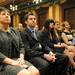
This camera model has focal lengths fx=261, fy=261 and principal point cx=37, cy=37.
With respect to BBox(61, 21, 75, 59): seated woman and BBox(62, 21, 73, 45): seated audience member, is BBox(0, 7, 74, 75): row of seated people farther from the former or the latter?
BBox(62, 21, 73, 45): seated audience member

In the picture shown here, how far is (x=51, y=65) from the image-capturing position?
14.4 feet

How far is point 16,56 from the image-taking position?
11.8 ft

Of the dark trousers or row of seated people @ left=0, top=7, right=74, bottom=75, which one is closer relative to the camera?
row of seated people @ left=0, top=7, right=74, bottom=75

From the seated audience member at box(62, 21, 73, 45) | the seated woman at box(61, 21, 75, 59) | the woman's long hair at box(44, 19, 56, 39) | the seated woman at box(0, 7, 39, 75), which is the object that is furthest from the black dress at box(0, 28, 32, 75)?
the seated audience member at box(62, 21, 73, 45)

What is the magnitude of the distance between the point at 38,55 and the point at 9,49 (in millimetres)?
974

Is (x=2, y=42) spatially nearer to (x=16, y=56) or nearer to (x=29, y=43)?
(x=16, y=56)

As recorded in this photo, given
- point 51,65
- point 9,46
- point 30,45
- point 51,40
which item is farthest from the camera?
point 51,40

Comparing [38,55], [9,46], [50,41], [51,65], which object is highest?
[9,46]

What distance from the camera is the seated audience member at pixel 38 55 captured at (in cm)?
416

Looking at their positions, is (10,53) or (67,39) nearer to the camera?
(10,53)

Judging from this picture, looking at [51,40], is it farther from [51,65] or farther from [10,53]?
[10,53]

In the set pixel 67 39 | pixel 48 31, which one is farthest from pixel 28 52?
pixel 67 39

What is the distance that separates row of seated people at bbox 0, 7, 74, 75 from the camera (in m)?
3.20

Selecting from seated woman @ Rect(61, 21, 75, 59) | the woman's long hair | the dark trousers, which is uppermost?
the woman's long hair
